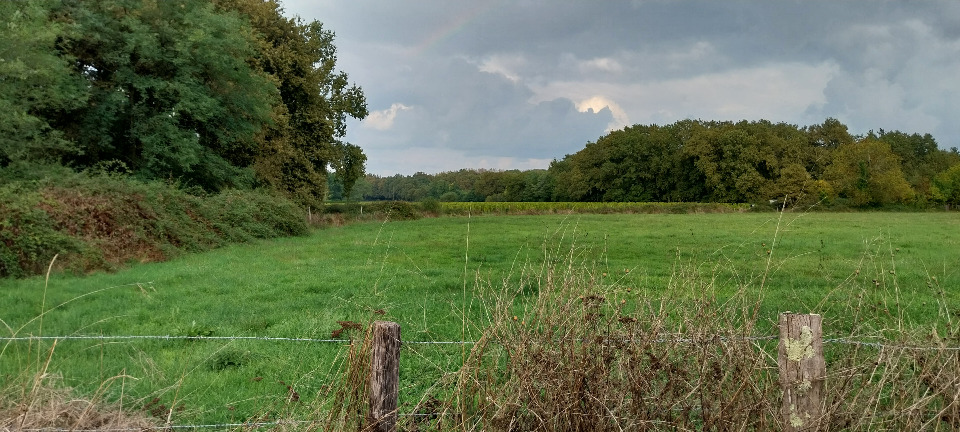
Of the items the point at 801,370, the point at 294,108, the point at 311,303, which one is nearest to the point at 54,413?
the point at 801,370

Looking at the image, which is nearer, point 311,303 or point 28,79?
point 311,303

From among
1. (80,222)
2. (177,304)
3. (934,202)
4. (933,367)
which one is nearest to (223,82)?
(80,222)

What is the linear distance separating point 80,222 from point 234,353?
534 inches

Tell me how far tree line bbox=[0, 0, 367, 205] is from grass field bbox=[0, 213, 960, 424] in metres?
8.74

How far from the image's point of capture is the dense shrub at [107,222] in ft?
52.3

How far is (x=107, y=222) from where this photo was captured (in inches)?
786

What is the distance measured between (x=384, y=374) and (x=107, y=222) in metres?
19.2

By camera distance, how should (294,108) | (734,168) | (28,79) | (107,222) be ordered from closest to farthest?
(107,222), (28,79), (294,108), (734,168)

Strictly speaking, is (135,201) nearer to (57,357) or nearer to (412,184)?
(57,357)

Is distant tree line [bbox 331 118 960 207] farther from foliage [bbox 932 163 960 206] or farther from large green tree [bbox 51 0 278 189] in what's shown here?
large green tree [bbox 51 0 278 189]

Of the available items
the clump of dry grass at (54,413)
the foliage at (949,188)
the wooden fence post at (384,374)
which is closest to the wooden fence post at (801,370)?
the wooden fence post at (384,374)

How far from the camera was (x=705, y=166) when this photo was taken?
8300 centimetres

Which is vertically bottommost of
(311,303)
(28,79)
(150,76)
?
(311,303)

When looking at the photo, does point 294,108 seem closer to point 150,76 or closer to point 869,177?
point 150,76
